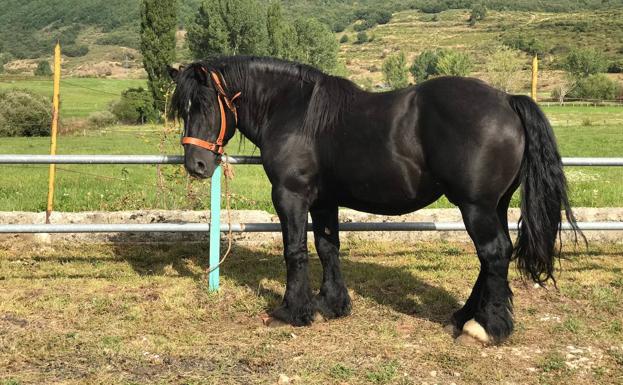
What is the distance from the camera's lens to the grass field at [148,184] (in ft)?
27.2

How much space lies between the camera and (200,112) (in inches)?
180

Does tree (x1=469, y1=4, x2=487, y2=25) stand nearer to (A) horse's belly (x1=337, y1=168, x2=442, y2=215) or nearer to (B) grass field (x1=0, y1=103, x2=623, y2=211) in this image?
(B) grass field (x1=0, y1=103, x2=623, y2=211)

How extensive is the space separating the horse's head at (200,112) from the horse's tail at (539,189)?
222 cm

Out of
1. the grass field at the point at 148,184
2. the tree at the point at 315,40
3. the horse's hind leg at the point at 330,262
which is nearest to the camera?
the horse's hind leg at the point at 330,262

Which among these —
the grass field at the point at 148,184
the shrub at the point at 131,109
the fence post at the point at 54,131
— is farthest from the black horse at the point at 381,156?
the shrub at the point at 131,109

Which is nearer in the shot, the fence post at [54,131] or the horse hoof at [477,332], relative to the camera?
the horse hoof at [477,332]

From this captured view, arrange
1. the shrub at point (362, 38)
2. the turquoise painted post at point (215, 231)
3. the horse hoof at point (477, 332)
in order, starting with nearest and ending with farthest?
1. the horse hoof at point (477, 332)
2. the turquoise painted post at point (215, 231)
3. the shrub at point (362, 38)

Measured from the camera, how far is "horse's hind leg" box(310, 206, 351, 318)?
4875mm

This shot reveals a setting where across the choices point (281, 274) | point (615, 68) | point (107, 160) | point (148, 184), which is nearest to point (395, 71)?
point (615, 68)

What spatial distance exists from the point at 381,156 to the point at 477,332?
143 centimetres

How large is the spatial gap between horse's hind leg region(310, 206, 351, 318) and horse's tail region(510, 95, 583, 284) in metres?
1.49

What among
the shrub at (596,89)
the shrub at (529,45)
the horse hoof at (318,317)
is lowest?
the shrub at (529,45)

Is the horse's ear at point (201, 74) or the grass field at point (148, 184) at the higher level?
the horse's ear at point (201, 74)

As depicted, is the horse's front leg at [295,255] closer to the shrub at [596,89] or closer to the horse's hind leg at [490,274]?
the horse's hind leg at [490,274]
